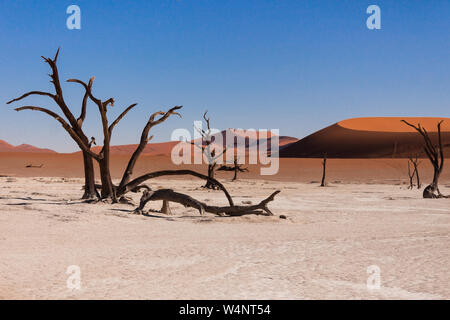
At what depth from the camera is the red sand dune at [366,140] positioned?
248ft

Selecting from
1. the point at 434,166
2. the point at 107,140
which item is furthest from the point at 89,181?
the point at 434,166

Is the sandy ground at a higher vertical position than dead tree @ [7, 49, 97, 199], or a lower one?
lower

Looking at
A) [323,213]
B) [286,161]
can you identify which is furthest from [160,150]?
[323,213]

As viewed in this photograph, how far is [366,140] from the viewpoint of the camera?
89.2 meters

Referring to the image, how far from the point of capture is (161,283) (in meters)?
4.84

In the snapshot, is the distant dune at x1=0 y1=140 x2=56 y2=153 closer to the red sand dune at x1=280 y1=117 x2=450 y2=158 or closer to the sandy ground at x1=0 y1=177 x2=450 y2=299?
the red sand dune at x1=280 y1=117 x2=450 y2=158

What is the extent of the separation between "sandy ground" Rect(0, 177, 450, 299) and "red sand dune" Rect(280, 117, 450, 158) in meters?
59.1

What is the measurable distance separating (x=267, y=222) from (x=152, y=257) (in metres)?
4.45

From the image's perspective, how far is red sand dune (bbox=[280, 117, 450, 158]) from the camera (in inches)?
2977

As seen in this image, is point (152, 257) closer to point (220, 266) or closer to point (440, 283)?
point (220, 266)

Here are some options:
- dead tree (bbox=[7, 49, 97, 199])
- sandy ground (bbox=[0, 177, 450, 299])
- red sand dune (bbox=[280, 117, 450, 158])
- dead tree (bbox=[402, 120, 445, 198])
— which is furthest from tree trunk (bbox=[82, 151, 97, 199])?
red sand dune (bbox=[280, 117, 450, 158])

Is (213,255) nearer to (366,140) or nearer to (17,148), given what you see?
(366,140)

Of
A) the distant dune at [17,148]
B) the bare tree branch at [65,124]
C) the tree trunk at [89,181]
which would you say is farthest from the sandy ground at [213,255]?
the distant dune at [17,148]

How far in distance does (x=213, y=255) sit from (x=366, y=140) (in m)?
87.2
